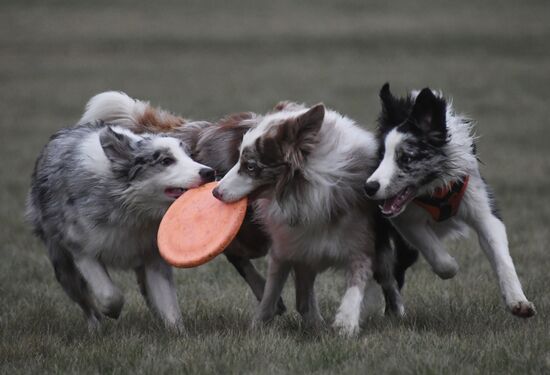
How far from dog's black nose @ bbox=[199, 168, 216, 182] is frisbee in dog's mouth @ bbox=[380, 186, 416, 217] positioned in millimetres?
1301

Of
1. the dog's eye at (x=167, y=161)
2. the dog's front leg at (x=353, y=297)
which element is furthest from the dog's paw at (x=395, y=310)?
the dog's eye at (x=167, y=161)

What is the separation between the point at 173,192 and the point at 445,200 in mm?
2091

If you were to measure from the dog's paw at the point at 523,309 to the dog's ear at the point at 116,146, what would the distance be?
312 cm

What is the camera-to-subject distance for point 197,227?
691 centimetres

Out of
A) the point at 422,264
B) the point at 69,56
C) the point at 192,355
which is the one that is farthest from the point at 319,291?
the point at 69,56

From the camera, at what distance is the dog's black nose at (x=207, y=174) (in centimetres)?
695

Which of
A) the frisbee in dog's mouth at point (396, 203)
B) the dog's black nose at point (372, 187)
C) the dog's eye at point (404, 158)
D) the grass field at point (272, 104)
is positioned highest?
the dog's eye at point (404, 158)

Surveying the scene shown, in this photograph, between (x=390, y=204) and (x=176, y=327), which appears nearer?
(x=390, y=204)

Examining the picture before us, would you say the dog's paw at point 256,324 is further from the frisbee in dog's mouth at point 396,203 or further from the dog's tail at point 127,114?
the dog's tail at point 127,114

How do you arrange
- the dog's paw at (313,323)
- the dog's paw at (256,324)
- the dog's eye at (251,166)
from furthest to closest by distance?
the dog's paw at (313,323), the dog's paw at (256,324), the dog's eye at (251,166)

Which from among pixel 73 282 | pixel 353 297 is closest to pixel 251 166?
pixel 353 297

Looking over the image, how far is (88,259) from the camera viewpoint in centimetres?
728

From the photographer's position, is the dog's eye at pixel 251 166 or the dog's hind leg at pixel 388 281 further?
the dog's hind leg at pixel 388 281

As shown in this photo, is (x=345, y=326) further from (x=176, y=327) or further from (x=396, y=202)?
(x=176, y=327)
